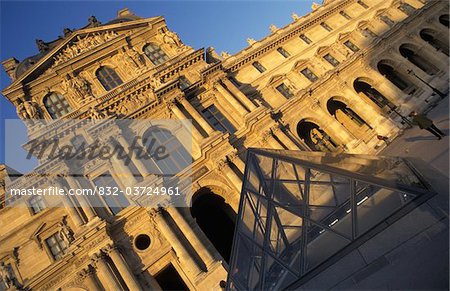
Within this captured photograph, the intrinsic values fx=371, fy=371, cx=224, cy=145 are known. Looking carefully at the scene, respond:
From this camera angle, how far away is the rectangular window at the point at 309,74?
32.9 metres

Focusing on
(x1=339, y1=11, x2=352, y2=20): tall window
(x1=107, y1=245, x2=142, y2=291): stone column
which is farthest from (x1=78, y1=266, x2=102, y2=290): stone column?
(x1=339, y1=11, x2=352, y2=20): tall window

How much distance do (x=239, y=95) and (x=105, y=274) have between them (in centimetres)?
1590

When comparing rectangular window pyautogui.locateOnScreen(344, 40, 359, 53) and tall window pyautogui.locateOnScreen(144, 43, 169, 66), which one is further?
rectangular window pyautogui.locateOnScreen(344, 40, 359, 53)

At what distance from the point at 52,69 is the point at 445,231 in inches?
1230

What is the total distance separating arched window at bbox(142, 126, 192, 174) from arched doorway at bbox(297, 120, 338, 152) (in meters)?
9.66

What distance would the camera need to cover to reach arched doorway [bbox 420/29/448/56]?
34438 millimetres

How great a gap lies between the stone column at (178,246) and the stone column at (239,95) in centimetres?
1040

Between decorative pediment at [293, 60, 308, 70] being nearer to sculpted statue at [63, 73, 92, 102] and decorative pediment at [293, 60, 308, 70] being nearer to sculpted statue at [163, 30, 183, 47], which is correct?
sculpted statue at [163, 30, 183, 47]

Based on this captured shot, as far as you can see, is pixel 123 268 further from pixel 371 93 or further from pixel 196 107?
pixel 371 93

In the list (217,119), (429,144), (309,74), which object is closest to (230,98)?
(217,119)

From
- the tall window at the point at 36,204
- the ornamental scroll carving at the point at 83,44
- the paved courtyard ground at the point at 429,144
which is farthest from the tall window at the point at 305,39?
the tall window at the point at 36,204

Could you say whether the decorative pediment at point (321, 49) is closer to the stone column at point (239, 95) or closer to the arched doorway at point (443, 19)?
the stone column at point (239, 95)

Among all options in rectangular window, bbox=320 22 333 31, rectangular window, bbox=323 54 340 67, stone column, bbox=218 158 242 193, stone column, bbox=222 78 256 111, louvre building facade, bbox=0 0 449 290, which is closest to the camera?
louvre building facade, bbox=0 0 449 290

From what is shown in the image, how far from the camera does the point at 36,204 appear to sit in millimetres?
25469
